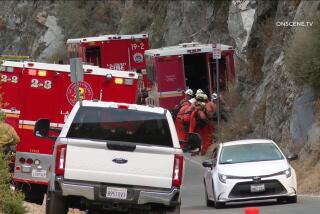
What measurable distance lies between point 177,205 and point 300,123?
1309 centimetres

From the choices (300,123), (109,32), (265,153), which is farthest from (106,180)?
(109,32)

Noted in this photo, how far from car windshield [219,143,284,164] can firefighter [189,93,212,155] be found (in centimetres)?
956

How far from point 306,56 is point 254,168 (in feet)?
24.7

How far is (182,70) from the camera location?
110ft

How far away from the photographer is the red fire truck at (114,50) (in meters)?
40.0

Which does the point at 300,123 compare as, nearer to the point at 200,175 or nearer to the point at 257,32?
the point at 200,175

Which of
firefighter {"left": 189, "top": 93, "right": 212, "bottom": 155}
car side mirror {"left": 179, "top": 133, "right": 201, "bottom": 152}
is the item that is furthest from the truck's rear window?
firefighter {"left": 189, "top": 93, "right": 212, "bottom": 155}

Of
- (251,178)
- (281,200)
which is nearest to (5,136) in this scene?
(251,178)

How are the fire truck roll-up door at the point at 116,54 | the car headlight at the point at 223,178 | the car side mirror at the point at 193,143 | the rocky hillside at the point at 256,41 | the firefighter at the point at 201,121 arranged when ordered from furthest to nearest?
the fire truck roll-up door at the point at 116,54 < the firefighter at the point at 201,121 < the rocky hillside at the point at 256,41 < the car headlight at the point at 223,178 < the car side mirror at the point at 193,143

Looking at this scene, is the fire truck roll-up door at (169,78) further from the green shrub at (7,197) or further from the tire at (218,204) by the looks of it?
the green shrub at (7,197)

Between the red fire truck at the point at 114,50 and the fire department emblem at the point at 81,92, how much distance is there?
20.4m

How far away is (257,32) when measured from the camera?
34.6m

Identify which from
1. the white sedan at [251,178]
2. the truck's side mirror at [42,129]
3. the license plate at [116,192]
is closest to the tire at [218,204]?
the white sedan at [251,178]
